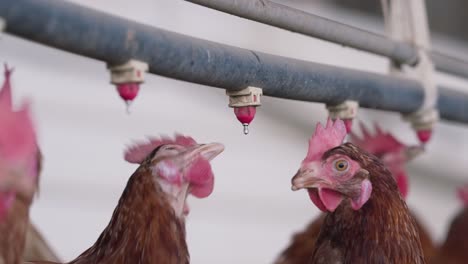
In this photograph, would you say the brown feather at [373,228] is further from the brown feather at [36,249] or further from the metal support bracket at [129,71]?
the brown feather at [36,249]

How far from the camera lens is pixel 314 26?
6.66ft

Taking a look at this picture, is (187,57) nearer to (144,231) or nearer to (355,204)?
(144,231)

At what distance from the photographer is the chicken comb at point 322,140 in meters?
2.05

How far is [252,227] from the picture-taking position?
486 centimetres

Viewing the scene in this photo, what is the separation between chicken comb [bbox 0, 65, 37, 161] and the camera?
1466 millimetres

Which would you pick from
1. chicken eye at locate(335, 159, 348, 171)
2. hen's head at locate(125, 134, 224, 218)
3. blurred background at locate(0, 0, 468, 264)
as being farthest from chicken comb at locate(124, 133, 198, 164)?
blurred background at locate(0, 0, 468, 264)

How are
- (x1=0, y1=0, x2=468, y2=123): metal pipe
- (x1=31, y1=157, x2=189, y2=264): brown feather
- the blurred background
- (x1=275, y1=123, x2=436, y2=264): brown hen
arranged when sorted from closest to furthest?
(x1=0, y1=0, x2=468, y2=123): metal pipe → (x1=31, y1=157, x2=189, y2=264): brown feather → (x1=275, y1=123, x2=436, y2=264): brown hen → the blurred background

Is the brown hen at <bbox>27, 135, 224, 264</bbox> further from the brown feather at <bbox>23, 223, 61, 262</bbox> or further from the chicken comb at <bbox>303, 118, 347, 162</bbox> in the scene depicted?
the brown feather at <bbox>23, 223, 61, 262</bbox>

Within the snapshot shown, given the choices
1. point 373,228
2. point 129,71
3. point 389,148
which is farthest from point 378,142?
point 129,71

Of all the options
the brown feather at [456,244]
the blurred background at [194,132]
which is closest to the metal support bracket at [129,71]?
the blurred background at [194,132]

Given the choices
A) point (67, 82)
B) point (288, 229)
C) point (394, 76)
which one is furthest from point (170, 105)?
point (394, 76)

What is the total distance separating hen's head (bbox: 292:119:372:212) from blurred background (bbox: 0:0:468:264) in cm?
149

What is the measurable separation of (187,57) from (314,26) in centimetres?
45

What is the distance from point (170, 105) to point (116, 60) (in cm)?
278
